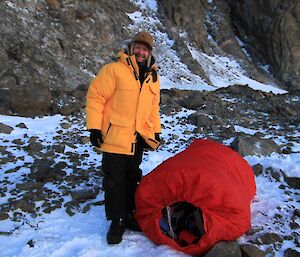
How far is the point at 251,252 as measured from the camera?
138 inches

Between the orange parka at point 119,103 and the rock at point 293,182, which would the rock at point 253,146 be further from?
the orange parka at point 119,103

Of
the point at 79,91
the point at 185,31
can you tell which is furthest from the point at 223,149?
the point at 185,31

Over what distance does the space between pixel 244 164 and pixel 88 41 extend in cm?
1403

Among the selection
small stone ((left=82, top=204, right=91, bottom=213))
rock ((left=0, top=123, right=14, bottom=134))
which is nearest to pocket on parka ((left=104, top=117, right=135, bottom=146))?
small stone ((left=82, top=204, right=91, bottom=213))

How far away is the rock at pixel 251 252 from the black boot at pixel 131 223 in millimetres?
1011

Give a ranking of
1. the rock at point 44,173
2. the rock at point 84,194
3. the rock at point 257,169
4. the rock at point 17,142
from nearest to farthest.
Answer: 1. the rock at point 84,194
2. the rock at point 44,173
3. the rock at point 257,169
4. the rock at point 17,142

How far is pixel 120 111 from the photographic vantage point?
3738mm

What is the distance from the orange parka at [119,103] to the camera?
12.1 ft

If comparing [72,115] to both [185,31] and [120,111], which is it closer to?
[120,111]

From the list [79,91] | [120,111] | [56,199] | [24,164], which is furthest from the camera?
[79,91]

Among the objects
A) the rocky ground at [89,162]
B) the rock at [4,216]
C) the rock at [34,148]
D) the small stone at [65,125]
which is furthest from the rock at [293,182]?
the small stone at [65,125]

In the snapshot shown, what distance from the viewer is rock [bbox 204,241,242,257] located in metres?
3.35

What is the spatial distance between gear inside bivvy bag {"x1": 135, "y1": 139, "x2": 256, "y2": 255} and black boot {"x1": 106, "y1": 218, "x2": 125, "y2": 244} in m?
0.18

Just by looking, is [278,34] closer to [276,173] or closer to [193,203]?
[276,173]
